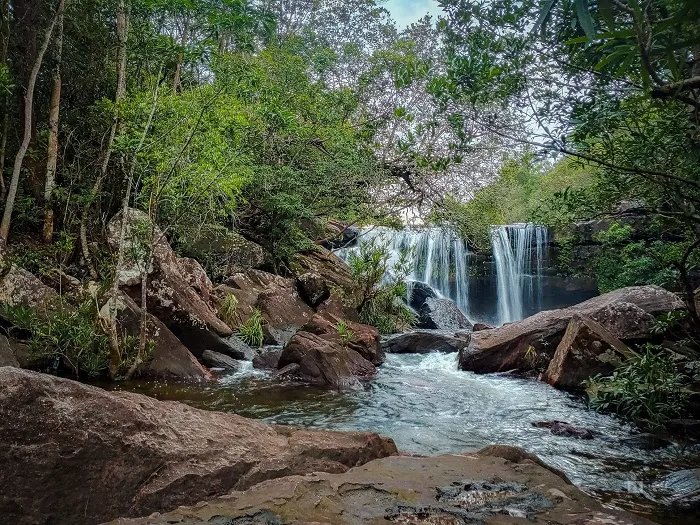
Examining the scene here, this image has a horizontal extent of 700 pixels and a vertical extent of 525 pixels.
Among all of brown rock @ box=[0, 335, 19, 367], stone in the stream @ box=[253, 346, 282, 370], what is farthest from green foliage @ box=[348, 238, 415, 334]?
brown rock @ box=[0, 335, 19, 367]

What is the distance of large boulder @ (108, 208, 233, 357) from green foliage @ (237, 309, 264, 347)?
553mm

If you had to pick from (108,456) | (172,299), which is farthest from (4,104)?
(108,456)

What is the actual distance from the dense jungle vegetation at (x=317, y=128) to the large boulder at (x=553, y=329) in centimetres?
67

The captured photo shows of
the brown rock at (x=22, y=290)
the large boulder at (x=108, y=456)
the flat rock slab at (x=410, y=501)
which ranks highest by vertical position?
the brown rock at (x=22, y=290)

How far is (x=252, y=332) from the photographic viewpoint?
9.80 m

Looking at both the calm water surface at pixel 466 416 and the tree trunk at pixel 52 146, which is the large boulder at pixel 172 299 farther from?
the tree trunk at pixel 52 146

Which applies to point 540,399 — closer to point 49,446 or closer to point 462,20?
point 462,20

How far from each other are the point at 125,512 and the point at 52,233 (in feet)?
27.2

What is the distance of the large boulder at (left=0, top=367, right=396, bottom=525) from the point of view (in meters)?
2.31

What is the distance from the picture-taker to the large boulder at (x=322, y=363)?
7.68 metres

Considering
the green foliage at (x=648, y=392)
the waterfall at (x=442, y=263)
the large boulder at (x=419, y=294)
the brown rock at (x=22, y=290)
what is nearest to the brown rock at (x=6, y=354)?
the brown rock at (x=22, y=290)

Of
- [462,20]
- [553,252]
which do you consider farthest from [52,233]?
[553,252]

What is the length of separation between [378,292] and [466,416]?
647cm

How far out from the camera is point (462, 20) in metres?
4.61
